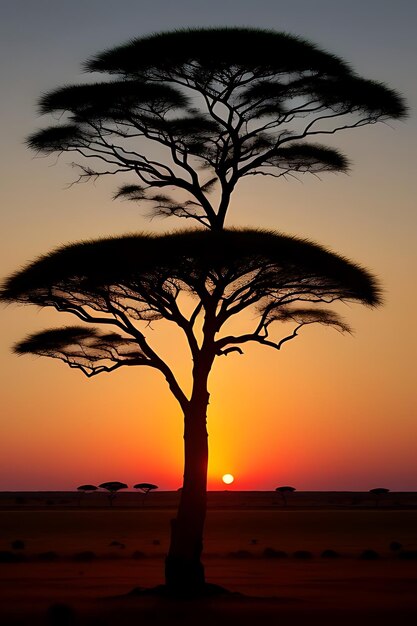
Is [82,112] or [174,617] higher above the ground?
[82,112]

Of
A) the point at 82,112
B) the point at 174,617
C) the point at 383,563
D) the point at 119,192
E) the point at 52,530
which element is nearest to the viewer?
the point at 174,617

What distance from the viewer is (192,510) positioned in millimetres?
21156

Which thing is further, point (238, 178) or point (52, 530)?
point (52, 530)

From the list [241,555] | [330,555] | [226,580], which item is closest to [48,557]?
[241,555]

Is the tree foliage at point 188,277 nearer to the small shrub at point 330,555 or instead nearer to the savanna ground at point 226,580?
the savanna ground at point 226,580

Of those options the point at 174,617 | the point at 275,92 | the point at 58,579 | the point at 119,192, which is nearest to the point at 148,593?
the point at 174,617

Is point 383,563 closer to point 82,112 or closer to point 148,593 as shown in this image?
point 148,593

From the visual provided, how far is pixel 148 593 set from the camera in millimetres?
21453

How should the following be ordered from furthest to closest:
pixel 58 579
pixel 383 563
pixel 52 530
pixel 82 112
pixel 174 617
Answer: pixel 52 530, pixel 383 563, pixel 58 579, pixel 82 112, pixel 174 617

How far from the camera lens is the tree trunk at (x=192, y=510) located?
21062 mm

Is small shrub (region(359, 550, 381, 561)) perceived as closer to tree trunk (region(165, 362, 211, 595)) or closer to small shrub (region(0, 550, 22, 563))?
small shrub (region(0, 550, 22, 563))

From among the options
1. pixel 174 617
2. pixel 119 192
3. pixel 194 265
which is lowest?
pixel 174 617

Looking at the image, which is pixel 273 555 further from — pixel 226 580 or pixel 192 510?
pixel 192 510

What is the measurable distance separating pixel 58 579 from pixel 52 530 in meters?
34.5
